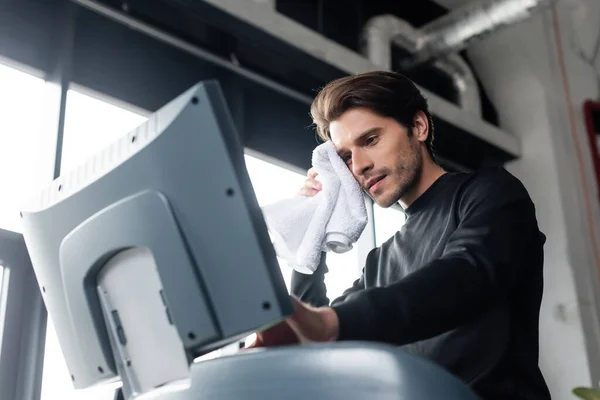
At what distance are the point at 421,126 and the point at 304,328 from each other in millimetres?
712

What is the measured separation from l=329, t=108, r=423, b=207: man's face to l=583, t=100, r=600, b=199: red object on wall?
8.18 feet

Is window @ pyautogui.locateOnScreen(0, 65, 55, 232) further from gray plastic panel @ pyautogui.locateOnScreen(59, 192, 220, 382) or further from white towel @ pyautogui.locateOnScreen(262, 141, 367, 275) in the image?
gray plastic panel @ pyautogui.locateOnScreen(59, 192, 220, 382)

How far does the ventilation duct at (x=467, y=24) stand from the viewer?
10.3 feet

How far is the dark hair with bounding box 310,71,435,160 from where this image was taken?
4.54 feet

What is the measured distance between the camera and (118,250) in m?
0.93

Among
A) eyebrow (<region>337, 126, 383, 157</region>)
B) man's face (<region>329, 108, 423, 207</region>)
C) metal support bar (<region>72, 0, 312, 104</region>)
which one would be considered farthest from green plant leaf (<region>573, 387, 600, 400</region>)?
metal support bar (<region>72, 0, 312, 104</region>)

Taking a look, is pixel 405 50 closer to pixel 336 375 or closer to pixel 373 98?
pixel 373 98

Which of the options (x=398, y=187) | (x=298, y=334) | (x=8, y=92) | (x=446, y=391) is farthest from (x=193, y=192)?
(x=8, y=92)

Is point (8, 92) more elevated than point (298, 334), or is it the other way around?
point (8, 92)

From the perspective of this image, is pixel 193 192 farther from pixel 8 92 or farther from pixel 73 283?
pixel 8 92

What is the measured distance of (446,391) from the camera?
0.74m

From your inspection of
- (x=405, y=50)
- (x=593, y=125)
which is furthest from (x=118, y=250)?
(x=593, y=125)

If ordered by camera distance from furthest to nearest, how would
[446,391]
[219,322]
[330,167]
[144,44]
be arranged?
[144,44]
[330,167]
[219,322]
[446,391]

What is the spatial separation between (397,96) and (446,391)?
0.77 metres
